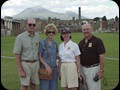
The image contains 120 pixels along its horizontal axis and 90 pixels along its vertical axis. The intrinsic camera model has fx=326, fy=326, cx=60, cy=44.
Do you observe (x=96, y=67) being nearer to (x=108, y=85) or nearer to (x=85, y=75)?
(x=85, y=75)

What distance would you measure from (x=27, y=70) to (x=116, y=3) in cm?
174

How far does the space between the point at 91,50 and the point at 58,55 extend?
0.52m

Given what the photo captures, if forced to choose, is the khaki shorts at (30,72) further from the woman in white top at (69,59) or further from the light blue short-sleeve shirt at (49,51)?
the woman in white top at (69,59)

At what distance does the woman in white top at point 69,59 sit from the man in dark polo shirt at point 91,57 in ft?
0.45

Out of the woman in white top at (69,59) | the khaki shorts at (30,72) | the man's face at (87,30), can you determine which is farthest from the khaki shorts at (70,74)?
the man's face at (87,30)

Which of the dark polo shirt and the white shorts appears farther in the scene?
the white shorts

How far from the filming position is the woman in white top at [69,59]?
5.03 metres

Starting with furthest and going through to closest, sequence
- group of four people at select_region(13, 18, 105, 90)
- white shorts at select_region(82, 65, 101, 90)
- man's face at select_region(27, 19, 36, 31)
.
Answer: white shorts at select_region(82, 65, 101, 90)
group of four people at select_region(13, 18, 105, 90)
man's face at select_region(27, 19, 36, 31)

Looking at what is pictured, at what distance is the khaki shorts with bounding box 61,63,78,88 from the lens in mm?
5043

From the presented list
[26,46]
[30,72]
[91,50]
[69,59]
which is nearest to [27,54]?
[26,46]

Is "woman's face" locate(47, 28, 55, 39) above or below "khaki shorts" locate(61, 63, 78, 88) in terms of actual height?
above

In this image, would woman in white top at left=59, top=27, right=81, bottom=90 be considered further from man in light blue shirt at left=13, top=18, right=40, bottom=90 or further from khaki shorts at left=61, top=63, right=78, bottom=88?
man in light blue shirt at left=13, top=18, right=40, bottom=90

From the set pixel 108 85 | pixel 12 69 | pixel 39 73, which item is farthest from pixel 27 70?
pixel 12 69

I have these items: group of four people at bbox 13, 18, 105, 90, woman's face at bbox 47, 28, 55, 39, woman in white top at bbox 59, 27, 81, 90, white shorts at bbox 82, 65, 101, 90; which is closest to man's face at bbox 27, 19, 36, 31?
group of four people at bbox 13, 18, 105, 90
